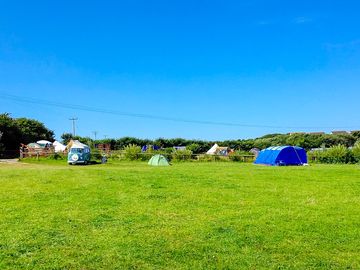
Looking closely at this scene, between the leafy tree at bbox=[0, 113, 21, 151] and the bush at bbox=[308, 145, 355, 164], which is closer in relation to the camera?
the bush at bbox=[308, 145, 355, 164]

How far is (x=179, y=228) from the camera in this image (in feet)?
23.6

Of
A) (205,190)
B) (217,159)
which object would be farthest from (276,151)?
(205,190)

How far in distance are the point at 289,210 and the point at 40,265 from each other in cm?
551

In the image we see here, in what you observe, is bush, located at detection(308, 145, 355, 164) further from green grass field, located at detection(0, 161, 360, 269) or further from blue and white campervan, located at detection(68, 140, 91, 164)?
green grass field, located at detection(0, 161, 360, 269)

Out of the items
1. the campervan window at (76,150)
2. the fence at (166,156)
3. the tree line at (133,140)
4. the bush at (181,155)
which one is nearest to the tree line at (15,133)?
the tree line at (133,140)

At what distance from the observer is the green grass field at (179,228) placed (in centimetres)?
552

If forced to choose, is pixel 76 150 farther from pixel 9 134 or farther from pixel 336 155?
pixel 9 134

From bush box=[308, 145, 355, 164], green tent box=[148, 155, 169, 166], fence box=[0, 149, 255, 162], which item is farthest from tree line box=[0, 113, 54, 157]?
bush box=[308, 145, 355, 164]

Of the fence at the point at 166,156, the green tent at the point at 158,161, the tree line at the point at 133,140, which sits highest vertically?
the tree line at the point at 133,140

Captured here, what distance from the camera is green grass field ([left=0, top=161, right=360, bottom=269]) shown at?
18.1 feet

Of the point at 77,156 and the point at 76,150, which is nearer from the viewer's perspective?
the point at 77,156

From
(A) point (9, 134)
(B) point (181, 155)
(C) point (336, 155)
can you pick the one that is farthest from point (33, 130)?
(C) point (336, 155)

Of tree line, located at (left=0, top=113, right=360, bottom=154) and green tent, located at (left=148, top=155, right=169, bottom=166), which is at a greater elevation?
tree line, located at (left=0, top=113, right=360, bottom=154)

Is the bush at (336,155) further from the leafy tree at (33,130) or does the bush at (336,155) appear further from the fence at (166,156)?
the leafy tree at (33,130)
